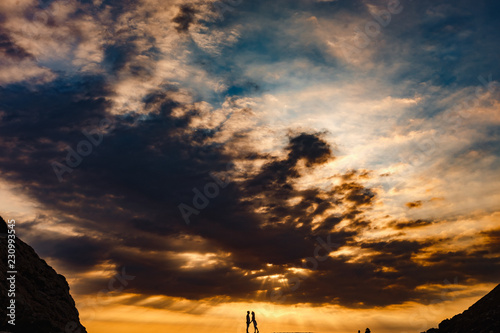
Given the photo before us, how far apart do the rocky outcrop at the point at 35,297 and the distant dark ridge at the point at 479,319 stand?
35136 millimetres

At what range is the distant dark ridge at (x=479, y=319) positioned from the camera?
98.7 ft

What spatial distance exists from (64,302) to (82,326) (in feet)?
11.5

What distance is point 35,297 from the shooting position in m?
33.3

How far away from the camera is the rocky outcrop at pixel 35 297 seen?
2956cm

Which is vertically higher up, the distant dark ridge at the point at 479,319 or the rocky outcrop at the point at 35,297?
the rocky outcrop at the point at 35,297

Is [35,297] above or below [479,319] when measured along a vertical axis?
above

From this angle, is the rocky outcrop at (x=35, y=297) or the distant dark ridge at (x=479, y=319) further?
the distant dark ridge at (x=479, y=319)

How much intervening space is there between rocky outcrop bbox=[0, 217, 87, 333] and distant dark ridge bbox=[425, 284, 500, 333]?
35.1m

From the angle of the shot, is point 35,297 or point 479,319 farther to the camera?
point 35,297

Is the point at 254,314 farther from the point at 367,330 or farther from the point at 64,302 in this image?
the point at 64,302

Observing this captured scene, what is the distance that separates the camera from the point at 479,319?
32.2 metres

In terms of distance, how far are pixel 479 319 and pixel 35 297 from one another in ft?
129

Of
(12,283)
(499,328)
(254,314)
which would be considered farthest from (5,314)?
(499,328)

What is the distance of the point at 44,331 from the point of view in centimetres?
3062
